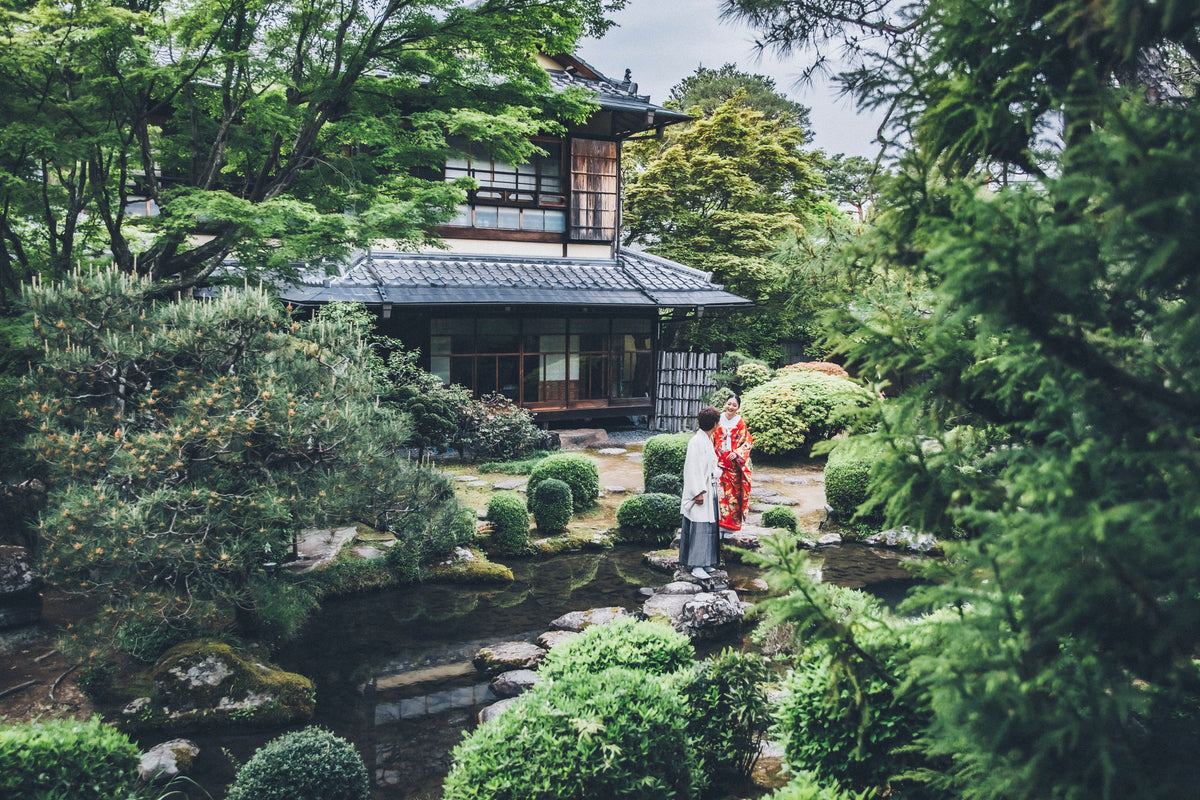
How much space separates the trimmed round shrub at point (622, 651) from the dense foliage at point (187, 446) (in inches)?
92.4

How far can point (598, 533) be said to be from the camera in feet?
33.3

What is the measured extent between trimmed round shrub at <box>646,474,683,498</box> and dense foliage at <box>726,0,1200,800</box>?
8.34m

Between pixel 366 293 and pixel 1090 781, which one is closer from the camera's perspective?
pixel 1090 781

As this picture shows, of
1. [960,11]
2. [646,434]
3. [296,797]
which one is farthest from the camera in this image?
[646,434]

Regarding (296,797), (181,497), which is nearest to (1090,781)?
(296,797)

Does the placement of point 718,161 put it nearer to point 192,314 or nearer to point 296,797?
point 192,314

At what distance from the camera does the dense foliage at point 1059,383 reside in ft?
5.77

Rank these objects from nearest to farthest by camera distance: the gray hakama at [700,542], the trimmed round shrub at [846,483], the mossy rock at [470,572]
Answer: the gray hakama at [700,542] → the mossy rock at [470,572] → the trimmed round shrub at [846,483]

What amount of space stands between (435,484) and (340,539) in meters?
2.91

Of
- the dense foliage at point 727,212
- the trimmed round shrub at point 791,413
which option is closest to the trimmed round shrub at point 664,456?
the trimmed round shrub at point 791,413

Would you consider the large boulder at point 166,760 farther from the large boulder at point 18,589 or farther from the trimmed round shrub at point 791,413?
the trimmed round shrub at point 791,413

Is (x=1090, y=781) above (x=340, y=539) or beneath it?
above

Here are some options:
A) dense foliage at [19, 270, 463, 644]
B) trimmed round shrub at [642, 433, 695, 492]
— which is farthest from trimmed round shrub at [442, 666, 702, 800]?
trimmed round shrub at [642, 433, 695, 492]

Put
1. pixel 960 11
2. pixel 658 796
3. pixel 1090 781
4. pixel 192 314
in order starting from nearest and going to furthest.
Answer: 1. pixel 1090 781
2. pixel 960 11
3. pixel 658 796
4. pixel 192 314
